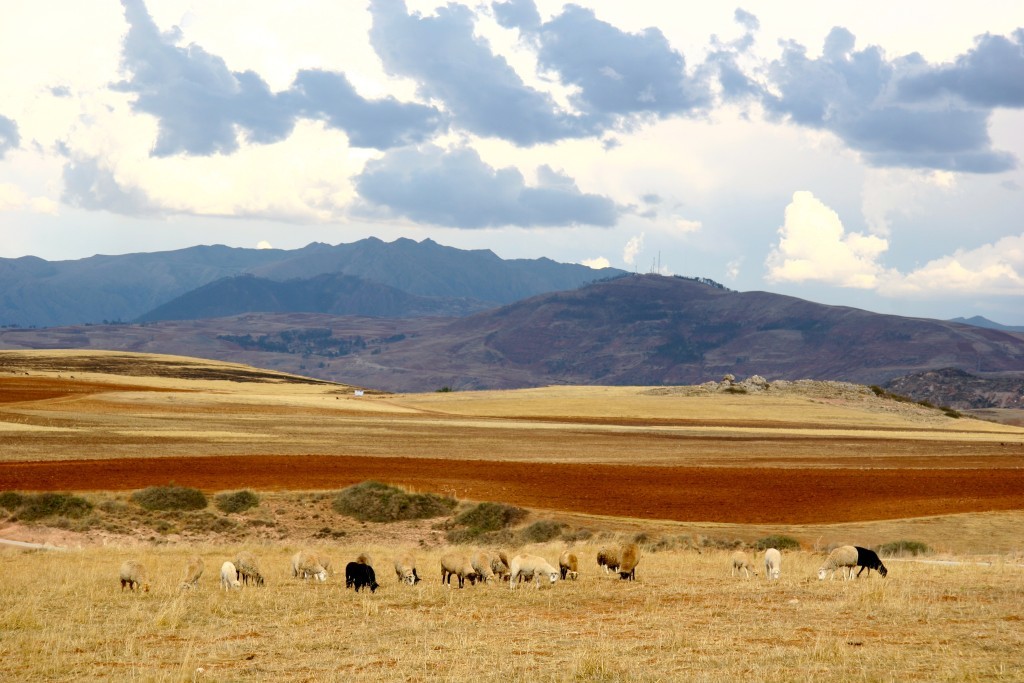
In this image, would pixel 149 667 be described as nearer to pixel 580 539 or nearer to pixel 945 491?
pixel 580 539

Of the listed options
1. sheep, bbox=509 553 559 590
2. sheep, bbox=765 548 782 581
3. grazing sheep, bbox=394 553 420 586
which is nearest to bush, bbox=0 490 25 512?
grazing sheep, bbox=394 553 420 586

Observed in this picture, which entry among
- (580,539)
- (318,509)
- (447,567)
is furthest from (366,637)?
(318,509)

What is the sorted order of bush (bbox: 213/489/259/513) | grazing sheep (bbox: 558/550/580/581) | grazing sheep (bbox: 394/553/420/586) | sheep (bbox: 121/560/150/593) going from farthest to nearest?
1. bush (bbox: 213/489/259/513)
2. grazing sheep (bbox: 558/550/580/581)
3. grazing sheep (bbox: 394/553/420/586)
4. sheep (bbox: 121/560/150/593)

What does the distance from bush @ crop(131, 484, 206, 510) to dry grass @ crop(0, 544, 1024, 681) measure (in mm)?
13380

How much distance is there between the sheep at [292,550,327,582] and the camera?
Result: 23000 millimetres

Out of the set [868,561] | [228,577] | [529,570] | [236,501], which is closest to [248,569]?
[228,577]

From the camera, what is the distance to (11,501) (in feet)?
120

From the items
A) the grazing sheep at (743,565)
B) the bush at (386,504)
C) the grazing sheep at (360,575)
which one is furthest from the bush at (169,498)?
the grazing sheep at (743,565)

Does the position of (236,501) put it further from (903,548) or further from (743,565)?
(903,548)

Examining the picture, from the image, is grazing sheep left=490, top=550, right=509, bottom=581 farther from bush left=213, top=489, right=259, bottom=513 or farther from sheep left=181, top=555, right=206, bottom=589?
bush left=213, top=489, right=259, bottom=513

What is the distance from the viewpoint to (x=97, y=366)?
490 ft

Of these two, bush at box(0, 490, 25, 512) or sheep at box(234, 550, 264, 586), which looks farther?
bush at box(0, 490, 25, 512)

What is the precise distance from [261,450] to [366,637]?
46086 millimetres

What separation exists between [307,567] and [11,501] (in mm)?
19029
